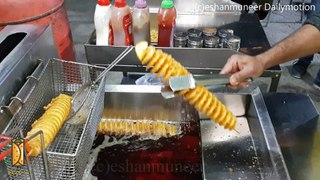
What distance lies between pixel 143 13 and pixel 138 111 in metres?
0.50

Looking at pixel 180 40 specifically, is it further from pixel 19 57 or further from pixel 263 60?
pixel 19 57

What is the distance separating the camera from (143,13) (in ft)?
5.07

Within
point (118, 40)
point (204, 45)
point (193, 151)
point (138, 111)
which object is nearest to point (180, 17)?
point (204, 45)

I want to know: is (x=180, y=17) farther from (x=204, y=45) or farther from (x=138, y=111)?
(x=138, y=111)

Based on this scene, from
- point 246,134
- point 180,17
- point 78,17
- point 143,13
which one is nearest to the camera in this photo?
point 246,134

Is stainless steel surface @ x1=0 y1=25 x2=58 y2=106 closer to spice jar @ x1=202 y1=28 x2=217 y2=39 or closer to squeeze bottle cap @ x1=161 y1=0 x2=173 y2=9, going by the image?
squeeze bottle cap @ x1=161 y1=0 x2=173 y2=9

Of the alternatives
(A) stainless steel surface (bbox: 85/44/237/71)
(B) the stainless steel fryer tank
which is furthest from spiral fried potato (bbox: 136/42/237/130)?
(A) stainless steel surface (bbox: 85/44/237/71)

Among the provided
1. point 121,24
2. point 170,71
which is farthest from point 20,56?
point 121,24

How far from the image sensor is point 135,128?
1341 mm

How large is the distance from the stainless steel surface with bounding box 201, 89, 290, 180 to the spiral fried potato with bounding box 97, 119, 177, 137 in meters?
0.15

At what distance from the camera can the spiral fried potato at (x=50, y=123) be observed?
2.50ft

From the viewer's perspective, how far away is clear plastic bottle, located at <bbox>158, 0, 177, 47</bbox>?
1.60 meters

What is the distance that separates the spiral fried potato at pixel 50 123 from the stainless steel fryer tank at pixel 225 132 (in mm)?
287

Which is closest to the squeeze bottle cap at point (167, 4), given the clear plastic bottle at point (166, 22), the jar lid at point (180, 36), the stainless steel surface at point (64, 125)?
the clear plastic bottle at point (166, 22)
